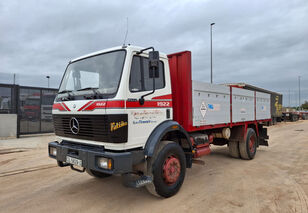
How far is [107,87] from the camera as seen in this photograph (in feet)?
11.3

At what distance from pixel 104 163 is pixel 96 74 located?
4.95 feet

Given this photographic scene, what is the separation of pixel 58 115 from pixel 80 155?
102 cm

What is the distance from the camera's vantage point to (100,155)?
3.21 metres

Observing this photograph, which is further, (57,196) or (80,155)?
(57,196)

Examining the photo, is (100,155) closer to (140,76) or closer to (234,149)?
(140,76)

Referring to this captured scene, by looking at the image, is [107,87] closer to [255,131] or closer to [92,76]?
[92,76]

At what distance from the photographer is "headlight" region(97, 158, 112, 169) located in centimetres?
314

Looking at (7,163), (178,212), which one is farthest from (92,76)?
(7,163)

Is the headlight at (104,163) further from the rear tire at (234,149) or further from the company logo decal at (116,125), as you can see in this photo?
the rear tire at (234,149)

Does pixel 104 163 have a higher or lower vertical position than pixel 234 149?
higher

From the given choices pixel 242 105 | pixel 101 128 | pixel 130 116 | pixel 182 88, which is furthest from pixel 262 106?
pixel 101 128

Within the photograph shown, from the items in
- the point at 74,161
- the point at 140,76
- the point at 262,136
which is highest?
the point at 140,76

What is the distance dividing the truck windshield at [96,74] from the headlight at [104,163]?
1.00 metres

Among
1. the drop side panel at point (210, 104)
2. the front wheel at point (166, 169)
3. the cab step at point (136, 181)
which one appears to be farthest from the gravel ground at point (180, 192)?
the drop side panel at point (210, 104)
